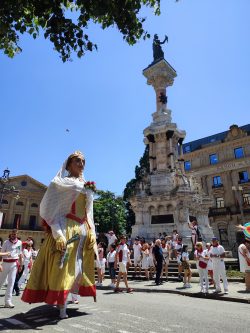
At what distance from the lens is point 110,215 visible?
4738cm

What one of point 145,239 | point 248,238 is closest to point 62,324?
point 248,238

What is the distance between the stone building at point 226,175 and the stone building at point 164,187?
21485 mm

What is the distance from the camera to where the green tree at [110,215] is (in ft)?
151

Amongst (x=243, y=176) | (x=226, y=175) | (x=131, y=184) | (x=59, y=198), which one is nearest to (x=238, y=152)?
(x=243, y=176)

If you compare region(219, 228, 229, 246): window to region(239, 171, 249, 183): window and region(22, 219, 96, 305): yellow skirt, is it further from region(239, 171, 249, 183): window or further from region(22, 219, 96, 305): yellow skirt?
region(22, 219, 96, 305): yellow skirt

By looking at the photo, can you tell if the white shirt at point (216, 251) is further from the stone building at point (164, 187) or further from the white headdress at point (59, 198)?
the stone building at point (164, 187)

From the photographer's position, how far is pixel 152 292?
9281 mm

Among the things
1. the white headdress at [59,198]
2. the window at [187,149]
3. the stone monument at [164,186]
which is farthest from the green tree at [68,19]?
the window at [187,149]

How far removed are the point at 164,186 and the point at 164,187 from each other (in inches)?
3.0

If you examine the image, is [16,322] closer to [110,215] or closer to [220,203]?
[220,203]

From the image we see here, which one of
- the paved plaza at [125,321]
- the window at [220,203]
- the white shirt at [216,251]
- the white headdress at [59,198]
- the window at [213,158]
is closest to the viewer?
the paved plaza at [125,321]

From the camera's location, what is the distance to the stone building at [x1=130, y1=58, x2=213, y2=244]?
57.4 feet

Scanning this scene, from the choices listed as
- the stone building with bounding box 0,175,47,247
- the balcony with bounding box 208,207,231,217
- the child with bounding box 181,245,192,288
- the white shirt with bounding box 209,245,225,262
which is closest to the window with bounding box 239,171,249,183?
the balcony with bounding box 208,207,231,217

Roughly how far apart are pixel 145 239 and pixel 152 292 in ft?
27.4
